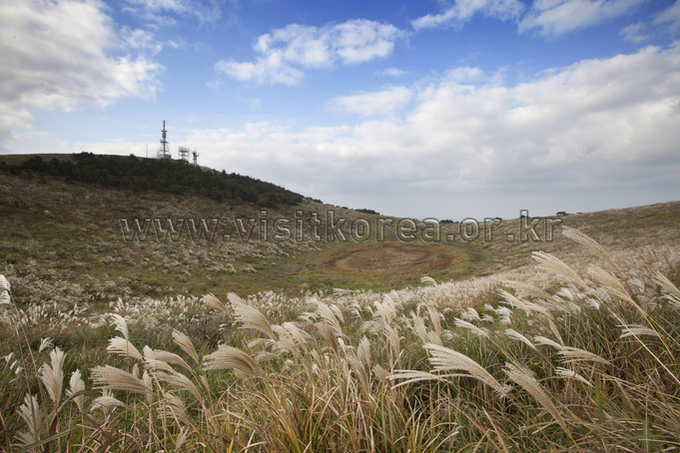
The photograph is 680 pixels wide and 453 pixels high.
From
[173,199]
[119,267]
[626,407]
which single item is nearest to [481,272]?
[626,407]

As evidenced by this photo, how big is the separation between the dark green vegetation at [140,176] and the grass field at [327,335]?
2.67m

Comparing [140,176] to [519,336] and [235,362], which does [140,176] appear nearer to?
[235,362]

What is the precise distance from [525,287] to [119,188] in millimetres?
41321

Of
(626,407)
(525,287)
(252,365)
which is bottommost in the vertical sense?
(626,407)

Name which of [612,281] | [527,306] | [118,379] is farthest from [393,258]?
[118,379]

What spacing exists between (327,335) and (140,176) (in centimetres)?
4398

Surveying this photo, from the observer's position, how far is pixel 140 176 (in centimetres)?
3759

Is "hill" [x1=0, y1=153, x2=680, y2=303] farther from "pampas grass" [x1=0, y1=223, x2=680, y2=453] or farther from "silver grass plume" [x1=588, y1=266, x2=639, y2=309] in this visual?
"silver grass plume" [x1=588, y1=266, x2=639, y2=309]

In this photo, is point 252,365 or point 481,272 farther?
point 481,272

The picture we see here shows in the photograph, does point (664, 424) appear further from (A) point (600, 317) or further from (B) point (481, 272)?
(B) point (481, 272)

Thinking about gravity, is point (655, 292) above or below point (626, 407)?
above

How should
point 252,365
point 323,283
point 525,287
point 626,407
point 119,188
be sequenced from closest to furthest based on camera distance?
point 252,365, point 626,407, point 525,287, point 323,283, point 119,188

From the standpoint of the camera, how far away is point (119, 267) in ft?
61.1

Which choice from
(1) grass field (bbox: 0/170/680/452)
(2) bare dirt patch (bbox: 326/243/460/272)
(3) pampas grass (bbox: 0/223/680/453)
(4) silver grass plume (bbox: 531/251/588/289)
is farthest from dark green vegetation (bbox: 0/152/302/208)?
(4) silver grass plume (bbox: 531/251/588/289)
